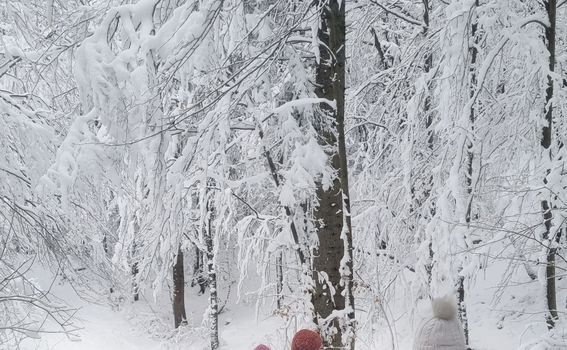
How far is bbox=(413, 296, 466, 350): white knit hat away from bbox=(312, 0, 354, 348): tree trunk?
4.61ft

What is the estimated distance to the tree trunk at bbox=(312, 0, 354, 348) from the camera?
13.7 ft

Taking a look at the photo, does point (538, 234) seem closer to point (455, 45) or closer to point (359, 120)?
point (455, 45)

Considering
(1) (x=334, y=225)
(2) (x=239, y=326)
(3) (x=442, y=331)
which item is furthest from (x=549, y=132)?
(2) (x=239, y=326)

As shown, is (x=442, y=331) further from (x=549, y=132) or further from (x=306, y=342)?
(x=549, y=132)

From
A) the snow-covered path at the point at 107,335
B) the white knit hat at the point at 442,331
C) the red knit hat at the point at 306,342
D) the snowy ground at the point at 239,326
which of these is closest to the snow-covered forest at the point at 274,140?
the white knit hat at the point at 442,331

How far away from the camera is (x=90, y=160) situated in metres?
3.06

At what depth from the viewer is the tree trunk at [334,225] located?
418 centimetres

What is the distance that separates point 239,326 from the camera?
57.6 feet

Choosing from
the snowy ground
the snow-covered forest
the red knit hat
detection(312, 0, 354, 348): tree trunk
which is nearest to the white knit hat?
the snow-covered forest

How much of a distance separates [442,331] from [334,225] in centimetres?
160

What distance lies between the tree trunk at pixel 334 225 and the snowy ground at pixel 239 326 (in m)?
3.25

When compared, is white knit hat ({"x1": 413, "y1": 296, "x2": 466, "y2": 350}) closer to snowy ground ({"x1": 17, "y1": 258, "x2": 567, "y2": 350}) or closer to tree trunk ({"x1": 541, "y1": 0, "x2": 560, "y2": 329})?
tree trunk ({"x1": 541, "y1": 0, "x2": 560, "y2": 329})

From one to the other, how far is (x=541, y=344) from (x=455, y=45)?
2.82 metres

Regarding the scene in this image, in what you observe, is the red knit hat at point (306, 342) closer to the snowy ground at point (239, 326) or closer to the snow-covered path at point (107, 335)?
the snowy ground at point (239, 326)
